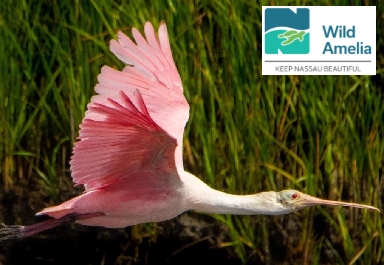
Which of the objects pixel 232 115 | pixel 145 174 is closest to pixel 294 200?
pixel 145 174

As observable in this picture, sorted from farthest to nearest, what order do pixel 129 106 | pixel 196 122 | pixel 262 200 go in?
1. pixel 196 122
2. pixel 262 200
3. pixel 129 106

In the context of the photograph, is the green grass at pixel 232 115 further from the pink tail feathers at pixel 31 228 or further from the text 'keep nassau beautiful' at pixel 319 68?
the pink tail feathers at pixel 31 228

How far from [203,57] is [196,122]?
227 millimetres

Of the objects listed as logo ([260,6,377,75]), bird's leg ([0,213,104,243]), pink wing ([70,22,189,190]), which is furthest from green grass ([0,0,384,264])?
bird's leg ([0,213,104,243])

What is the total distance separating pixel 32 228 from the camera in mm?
3840

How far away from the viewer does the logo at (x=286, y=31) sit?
443cm

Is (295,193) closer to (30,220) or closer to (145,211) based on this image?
(145,211)

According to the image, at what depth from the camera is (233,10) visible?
438 centimetres

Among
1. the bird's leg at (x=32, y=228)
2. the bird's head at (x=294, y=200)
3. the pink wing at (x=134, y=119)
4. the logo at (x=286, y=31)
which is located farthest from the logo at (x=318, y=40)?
the bird's leg at (x=32, y=228)

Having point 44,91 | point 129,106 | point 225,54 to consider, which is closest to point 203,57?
point 225,54

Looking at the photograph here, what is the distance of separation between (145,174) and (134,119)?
45cm

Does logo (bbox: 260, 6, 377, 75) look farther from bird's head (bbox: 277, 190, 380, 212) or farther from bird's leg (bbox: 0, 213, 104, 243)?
bird's leg (bbox: 0, 213, 104, 243)

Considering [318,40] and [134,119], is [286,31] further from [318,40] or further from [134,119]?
[134,119]

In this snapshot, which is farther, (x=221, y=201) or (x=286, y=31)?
(x=286, y=31)
